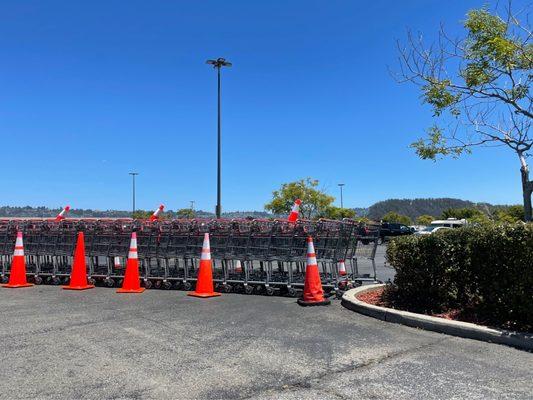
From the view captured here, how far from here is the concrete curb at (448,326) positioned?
6.11 m

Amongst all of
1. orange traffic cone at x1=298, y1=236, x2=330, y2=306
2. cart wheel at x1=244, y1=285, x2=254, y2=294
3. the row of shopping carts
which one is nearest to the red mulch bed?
orange traffic cone at x1=298, y1=236, x2=330, y2=306

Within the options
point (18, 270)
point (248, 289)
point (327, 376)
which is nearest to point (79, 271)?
point (18, 270)

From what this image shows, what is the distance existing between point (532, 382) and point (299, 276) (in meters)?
6.30

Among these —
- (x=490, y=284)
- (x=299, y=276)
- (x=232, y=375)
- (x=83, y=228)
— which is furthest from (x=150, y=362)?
(x=83, y=228)

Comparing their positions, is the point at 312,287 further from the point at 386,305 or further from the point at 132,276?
the point at 132,276

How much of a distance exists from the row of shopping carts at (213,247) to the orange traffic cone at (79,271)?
0.59 metres

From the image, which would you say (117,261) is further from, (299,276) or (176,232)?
(299,276)

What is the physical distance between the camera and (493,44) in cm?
743

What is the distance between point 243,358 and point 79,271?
7.10 m

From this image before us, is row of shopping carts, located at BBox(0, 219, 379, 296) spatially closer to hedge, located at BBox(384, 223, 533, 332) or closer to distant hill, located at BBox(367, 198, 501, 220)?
hedge, located at BBox(384, 223, 533, 332)

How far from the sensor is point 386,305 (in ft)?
27.1

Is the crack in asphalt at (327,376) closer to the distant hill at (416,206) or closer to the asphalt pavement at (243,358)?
the asphalt pavement at (243,358)

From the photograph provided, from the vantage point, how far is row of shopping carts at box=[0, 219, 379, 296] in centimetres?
1039

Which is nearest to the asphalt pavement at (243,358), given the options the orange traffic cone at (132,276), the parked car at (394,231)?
the orange traffic cone at (132,276)
